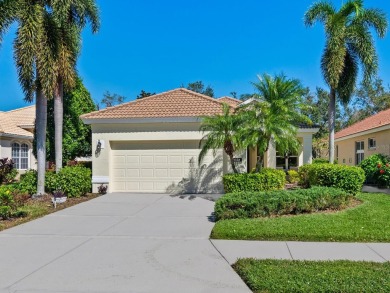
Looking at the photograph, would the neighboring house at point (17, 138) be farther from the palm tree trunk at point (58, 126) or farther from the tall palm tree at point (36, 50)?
the tall palm tree at point (36, 50)

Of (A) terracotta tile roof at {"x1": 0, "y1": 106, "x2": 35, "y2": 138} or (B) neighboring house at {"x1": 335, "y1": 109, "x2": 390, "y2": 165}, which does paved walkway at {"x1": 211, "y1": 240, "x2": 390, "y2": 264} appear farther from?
(A) terracotta tile roof at {"x1": 0, "y1": 106, "x2": 35, "y2": 138}

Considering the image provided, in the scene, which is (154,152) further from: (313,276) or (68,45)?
(313,276)

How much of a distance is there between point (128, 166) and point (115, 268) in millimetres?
9671

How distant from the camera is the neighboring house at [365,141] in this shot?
57.5 ft

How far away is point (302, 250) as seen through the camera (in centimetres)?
624

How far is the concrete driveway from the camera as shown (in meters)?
4.73

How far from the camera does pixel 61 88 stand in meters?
14.3

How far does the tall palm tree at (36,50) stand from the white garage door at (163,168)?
3.29 meters

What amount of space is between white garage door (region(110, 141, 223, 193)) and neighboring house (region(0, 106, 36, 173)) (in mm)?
10127

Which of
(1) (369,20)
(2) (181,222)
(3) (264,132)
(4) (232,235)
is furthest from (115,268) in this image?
(1) (369,20)

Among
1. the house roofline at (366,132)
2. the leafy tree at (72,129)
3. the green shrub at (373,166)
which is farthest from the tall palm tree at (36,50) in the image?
the house roofline at (366,132)

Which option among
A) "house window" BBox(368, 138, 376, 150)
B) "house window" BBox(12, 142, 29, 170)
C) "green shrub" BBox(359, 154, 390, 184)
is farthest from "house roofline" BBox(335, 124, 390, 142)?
"house window" BBox(12, 142, 29, 170)

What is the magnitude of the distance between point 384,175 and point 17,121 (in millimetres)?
23774

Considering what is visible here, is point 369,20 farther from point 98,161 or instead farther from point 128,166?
point 98,161
